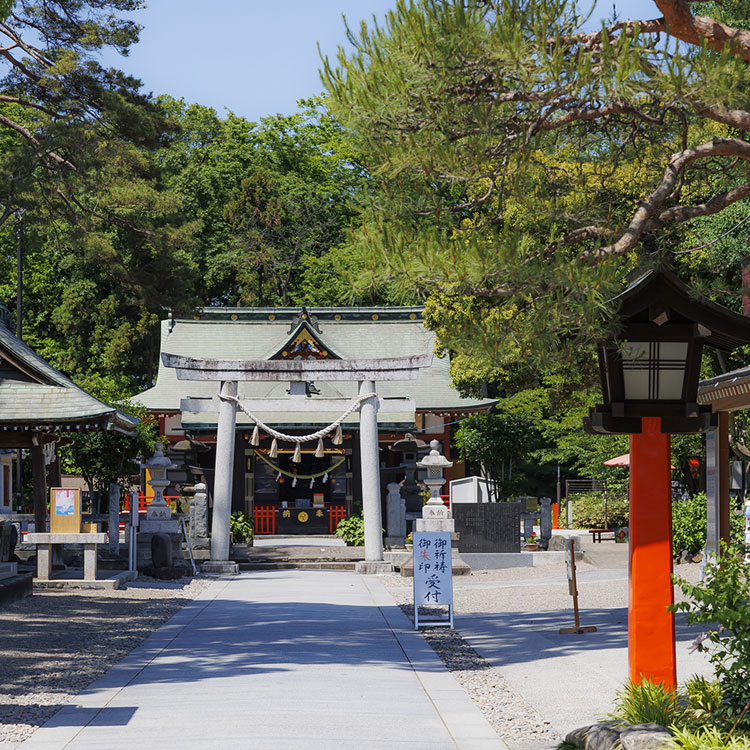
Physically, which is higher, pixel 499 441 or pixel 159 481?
pixel 499 441

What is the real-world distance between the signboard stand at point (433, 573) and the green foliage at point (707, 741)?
25.1 feet

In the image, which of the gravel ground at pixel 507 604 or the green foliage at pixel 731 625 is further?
the gravel ground at pixel 507 604

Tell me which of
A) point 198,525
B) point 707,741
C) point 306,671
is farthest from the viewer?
point 198,525

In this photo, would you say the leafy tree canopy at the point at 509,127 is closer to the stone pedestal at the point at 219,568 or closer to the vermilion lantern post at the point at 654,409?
the vermilion lantern post at the point at 654,409

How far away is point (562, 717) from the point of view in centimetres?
827

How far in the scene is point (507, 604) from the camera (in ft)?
56.1

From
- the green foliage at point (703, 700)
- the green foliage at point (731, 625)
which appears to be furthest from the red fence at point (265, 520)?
the green foliage at point (731, 625)

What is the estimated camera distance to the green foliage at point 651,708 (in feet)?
22.0

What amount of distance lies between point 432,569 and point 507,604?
3.73 m

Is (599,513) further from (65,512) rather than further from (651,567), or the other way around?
(651,567)

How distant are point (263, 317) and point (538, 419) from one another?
11723mm

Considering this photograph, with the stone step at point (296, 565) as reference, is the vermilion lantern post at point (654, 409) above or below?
above

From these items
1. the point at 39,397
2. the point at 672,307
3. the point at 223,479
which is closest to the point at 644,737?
the point at 672,307

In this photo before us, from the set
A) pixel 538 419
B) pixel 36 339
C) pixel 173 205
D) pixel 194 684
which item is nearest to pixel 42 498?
pixel 173 205
